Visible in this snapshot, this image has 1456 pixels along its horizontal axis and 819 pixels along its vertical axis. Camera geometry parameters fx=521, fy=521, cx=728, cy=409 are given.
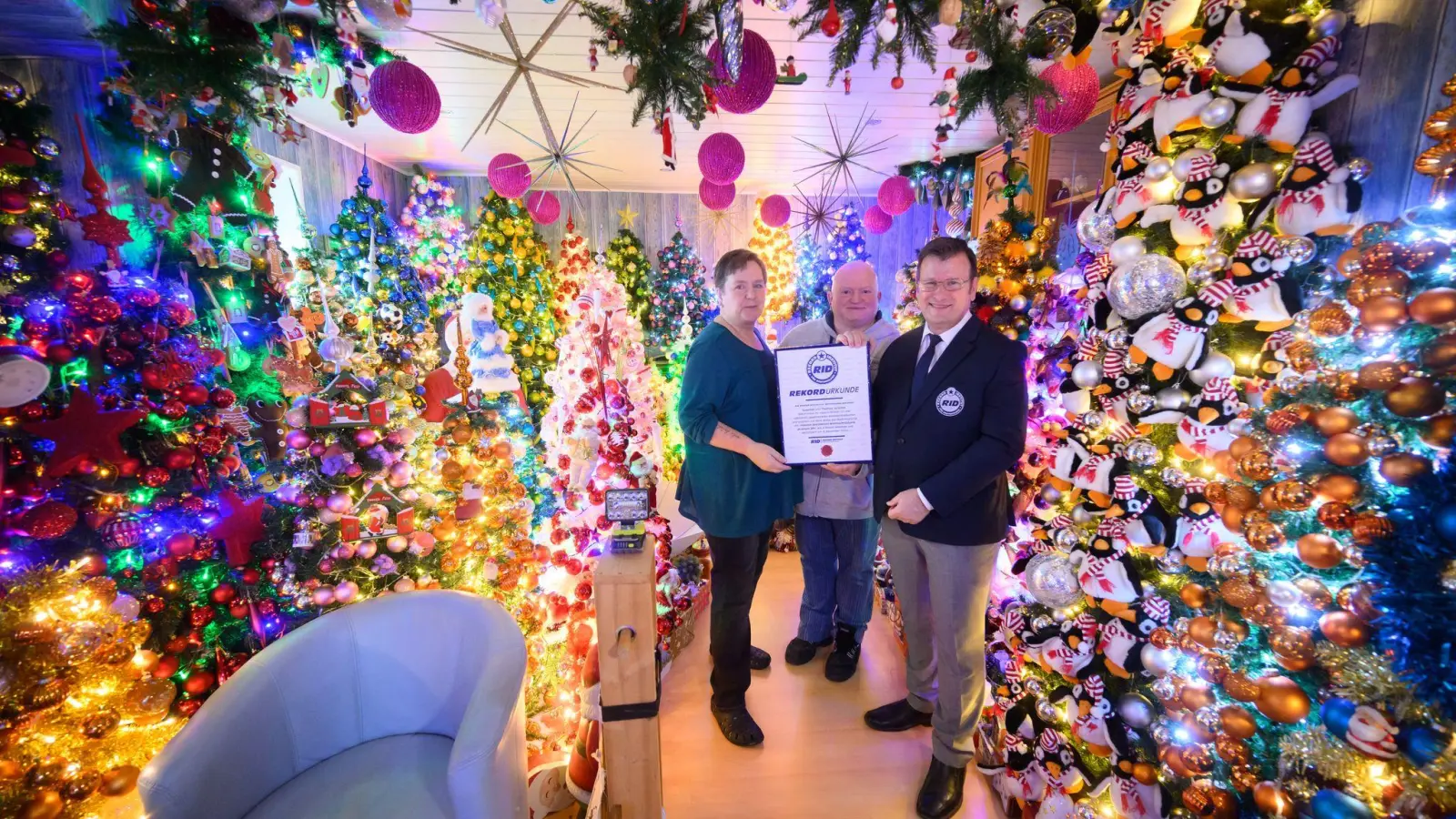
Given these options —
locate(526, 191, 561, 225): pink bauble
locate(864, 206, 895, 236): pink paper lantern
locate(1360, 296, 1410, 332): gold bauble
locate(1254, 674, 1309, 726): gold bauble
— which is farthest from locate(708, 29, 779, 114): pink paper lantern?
locate(526, 191, 561, 225): pink bauble

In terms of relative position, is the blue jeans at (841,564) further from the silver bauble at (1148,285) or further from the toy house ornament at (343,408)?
Answer: the toy house ornament at (343,408)

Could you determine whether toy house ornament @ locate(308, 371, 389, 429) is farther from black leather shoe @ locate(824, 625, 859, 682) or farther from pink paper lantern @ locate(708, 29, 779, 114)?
black leather shoe @ locate(824, 625, 859, 682)

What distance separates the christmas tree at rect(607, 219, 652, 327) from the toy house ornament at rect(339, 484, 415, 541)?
5044 mm

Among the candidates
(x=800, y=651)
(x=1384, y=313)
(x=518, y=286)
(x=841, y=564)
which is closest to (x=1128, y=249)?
(x=1384, y=313)

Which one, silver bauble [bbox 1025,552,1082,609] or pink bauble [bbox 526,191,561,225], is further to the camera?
pink bauble [bbox 526,191,561,225]

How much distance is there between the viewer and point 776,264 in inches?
283

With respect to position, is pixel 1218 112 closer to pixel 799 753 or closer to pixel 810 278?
pixel 799 753

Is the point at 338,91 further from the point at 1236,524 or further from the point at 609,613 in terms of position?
the point at 1236,524

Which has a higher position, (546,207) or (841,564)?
(546,207)

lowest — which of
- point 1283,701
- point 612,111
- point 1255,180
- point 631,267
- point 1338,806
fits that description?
point 1338,806

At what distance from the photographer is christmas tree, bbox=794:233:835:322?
6660 millimetres

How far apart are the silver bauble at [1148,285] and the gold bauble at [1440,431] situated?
0.60m

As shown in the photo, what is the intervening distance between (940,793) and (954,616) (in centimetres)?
66

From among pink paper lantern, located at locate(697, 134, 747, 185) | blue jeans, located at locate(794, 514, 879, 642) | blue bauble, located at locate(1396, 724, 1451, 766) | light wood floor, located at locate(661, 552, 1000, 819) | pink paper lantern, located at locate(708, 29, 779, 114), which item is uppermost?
pink paper lantern, located at locate(697, 134, 747, 185)
